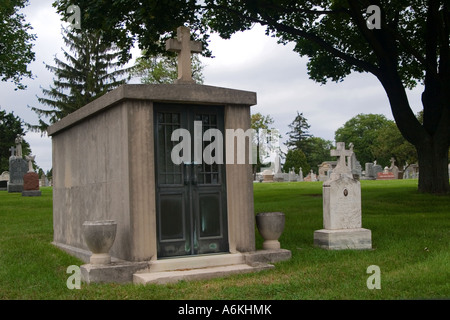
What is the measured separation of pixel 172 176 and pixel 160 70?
106ft

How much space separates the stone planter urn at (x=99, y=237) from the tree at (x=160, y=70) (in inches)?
1267

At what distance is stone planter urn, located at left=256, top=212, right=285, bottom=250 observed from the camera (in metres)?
8.42

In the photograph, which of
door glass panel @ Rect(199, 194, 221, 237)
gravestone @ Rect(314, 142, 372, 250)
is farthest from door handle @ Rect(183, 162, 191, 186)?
gravestone @ Rect(314, 142, 372, 250)

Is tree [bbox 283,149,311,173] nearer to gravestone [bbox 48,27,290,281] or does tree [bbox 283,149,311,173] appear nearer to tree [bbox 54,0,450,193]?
tree [bbox 54,0,450,193]

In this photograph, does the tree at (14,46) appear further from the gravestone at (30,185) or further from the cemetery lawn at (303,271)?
the cemetery lawn at (303,271)

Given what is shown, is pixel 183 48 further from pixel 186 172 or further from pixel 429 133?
pixel 429 133

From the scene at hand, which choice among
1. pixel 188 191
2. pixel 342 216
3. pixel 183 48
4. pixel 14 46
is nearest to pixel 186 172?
pixel 188 191

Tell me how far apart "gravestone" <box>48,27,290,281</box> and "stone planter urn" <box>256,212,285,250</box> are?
29 centimetres

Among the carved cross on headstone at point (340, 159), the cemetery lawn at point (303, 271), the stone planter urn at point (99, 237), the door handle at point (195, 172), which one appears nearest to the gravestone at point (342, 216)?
the carved cross on headstone at point (340, 159)

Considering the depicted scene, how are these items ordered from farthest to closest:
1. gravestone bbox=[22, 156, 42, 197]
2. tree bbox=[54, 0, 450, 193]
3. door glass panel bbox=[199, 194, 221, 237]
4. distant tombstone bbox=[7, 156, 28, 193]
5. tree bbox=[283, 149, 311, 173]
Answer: tree bbox=[283, 149, 311, 173] → distant tombstone bbox=[7, 156, 28, 193] → gravestone bbox=[22, 156, 42, 197] → tree bbox=[54, 0, 450, 193] → door glass panel bbox=[199, 194, 221, 237]

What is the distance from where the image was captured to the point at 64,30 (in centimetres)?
4181

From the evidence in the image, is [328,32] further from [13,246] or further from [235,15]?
[13,246]

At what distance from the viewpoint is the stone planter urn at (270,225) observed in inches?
332

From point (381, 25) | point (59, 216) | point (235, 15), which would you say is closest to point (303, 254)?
point (59, 216)
